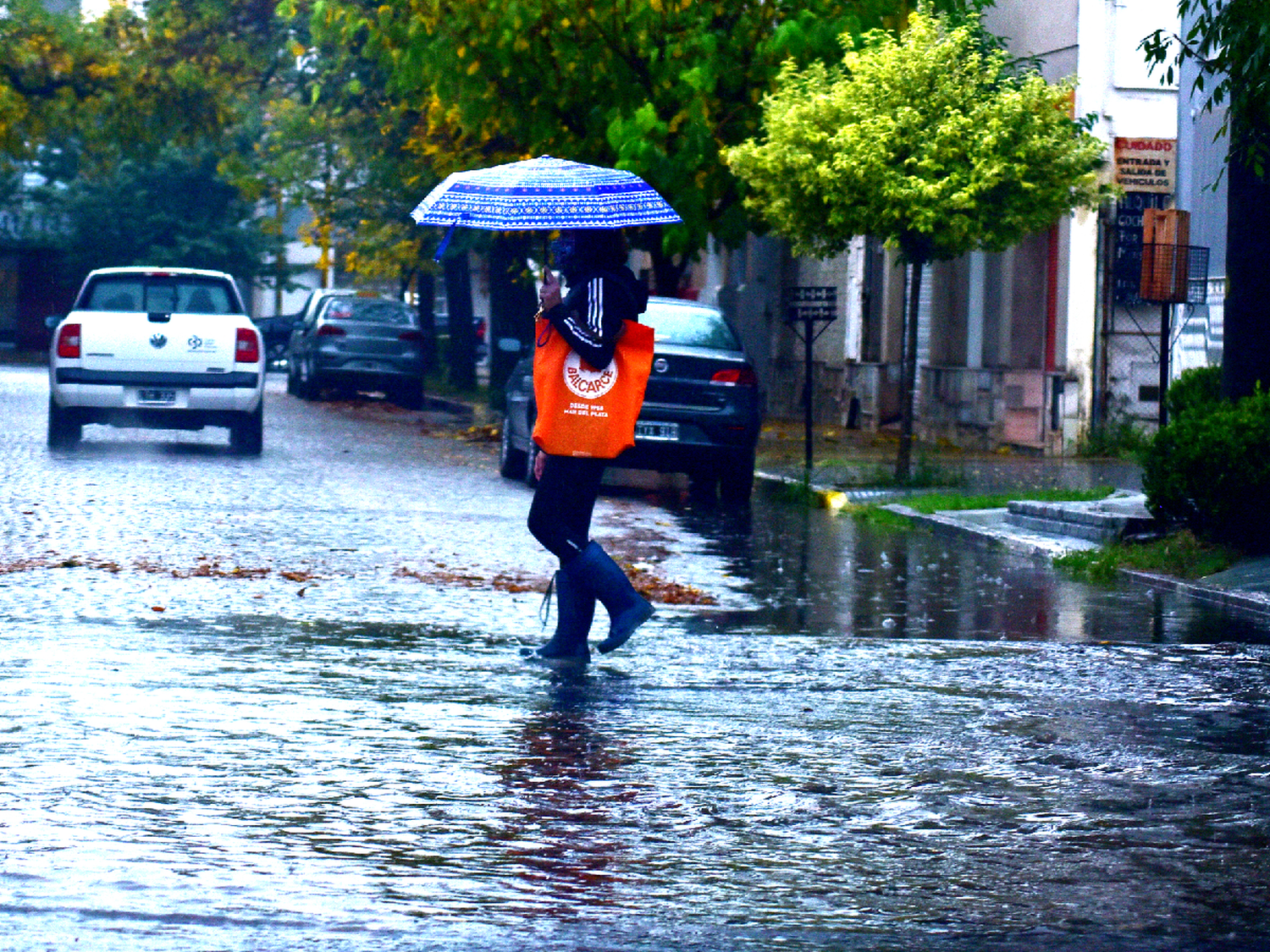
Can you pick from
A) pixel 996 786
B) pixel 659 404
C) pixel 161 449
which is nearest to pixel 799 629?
pixel 996 786

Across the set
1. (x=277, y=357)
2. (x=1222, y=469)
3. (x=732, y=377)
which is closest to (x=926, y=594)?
(x=1222, y=469)

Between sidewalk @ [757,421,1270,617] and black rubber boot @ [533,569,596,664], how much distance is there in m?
4.13

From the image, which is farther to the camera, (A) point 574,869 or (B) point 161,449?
(B) point 161,449

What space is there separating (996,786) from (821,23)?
676 inches

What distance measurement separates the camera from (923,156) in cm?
1866

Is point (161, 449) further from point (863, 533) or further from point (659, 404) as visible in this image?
point (863, 533)

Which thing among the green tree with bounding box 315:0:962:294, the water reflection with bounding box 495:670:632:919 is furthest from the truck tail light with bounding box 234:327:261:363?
the water reflection with bounding box 495:670:632:919

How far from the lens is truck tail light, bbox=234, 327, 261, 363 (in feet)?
68.7

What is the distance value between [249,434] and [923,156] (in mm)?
7185

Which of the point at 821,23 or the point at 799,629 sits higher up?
the point at 821,23

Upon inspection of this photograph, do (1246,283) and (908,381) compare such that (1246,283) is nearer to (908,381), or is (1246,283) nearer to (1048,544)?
(1048,544)

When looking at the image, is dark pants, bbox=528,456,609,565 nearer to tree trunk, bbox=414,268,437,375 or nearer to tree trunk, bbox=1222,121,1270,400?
tree trunk, bbox=1222,121,1270,400

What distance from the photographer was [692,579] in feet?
39.9

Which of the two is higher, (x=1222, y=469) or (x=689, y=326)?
(x=689, y=326)
